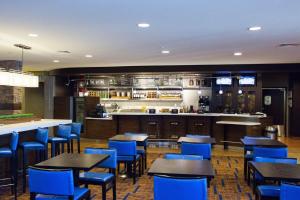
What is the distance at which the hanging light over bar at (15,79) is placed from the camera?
262 inches

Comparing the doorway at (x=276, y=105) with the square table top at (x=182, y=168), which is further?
the doorway at (x=276, y=105)

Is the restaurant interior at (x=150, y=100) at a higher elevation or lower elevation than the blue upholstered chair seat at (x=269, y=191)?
higher

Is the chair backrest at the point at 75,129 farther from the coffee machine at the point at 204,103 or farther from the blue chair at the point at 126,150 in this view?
the coffee machine at the point at 204,103

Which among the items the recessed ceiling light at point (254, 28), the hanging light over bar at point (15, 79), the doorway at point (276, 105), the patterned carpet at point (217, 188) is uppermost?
the recessed ceiling light at point (254, 28)

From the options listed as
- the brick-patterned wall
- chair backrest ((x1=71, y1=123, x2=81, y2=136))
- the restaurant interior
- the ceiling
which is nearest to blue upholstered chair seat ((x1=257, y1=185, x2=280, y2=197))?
the restaurant interior

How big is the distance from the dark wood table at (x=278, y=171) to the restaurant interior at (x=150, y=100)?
22 mm

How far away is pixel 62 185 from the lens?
3.35 metres

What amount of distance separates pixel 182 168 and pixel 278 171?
1075 millimetres

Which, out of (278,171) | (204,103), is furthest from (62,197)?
(204,103)

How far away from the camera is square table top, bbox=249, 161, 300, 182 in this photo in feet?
11.1

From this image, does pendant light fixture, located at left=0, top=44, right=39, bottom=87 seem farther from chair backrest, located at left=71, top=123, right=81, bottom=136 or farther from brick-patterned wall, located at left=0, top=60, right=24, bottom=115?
brick-patterned wall, located at left=0, top=60, right=24, bottom=115

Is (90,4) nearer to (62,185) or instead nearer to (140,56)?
(62,185)

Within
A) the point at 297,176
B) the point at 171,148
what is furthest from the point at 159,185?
the point at 171,148

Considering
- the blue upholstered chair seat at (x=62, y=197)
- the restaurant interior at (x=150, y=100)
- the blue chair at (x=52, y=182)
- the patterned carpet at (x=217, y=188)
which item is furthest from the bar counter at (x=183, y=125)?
the blue chair at (x=52, y=182)
